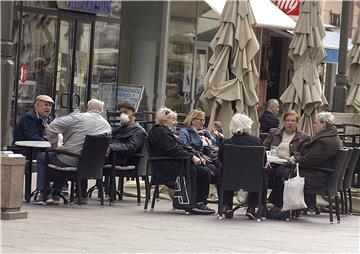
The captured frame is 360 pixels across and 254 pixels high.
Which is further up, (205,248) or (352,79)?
(352,79)

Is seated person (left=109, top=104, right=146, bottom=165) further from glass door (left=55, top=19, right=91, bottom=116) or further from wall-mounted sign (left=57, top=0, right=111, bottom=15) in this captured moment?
wall-mounted sign (left=57, top=0, right=111, bottom=15)

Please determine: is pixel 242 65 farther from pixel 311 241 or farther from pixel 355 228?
pixel 311 241

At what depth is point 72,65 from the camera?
20656mm

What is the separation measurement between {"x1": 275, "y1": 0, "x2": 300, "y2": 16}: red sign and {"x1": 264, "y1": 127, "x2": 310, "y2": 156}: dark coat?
13788 millimetres

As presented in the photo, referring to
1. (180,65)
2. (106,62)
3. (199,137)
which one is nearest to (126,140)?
(199,137)

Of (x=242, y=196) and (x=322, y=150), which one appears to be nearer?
(x=322, y=150)

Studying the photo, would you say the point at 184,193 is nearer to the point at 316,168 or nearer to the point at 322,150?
the point at 316,168

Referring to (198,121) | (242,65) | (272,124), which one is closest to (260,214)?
(198,121)

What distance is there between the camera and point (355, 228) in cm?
1302

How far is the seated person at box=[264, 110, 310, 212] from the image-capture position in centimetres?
1370

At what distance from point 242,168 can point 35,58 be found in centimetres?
806

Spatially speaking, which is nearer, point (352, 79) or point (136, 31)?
point (352, 79)

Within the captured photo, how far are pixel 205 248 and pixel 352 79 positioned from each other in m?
10.2

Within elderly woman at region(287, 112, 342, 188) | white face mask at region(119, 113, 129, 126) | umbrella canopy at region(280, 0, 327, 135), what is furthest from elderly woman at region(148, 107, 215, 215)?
umbrella canopy at region(280, 0, 327, 135)
